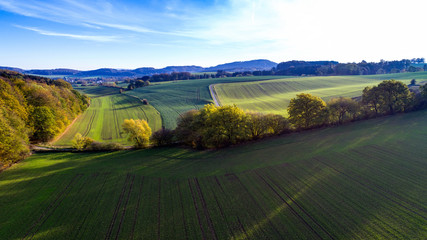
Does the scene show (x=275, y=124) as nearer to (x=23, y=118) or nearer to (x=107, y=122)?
(x=107, y=122)

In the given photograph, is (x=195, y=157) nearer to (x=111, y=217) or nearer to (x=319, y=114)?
(x=111, y=217)

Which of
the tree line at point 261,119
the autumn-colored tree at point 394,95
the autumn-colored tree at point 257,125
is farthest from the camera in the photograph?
the autumn-colored tree at point 394,95

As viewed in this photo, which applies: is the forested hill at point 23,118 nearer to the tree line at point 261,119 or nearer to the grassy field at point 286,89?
the tree line at point 261,119

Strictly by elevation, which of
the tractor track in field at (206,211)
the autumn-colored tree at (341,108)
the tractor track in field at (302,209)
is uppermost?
the autumn-colored tree at (341,108)

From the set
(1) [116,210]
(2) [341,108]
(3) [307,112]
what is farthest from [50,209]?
(2) [341,108]

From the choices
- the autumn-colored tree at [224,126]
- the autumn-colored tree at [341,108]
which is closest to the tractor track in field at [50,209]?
the autumn-colored tree at [224,126]

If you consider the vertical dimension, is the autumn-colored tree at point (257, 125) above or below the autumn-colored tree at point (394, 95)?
below

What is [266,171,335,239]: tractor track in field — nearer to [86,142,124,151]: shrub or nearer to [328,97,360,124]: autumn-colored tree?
[328,97,360,124]: autumn-colored tree
